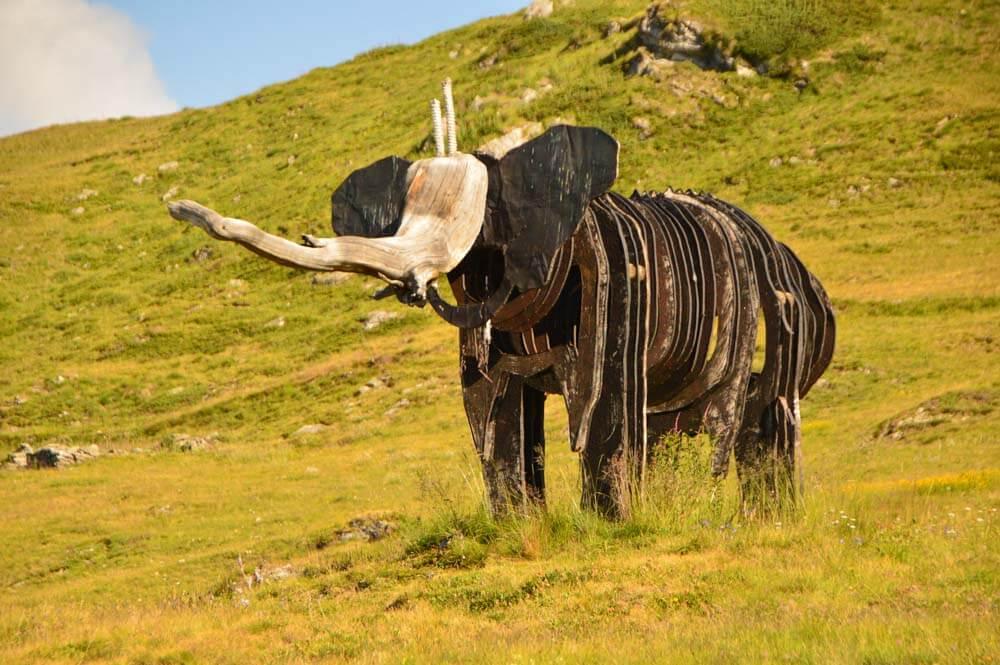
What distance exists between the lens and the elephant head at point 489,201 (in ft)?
Result: 27.3

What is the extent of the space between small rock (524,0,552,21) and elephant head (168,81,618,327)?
6414cm

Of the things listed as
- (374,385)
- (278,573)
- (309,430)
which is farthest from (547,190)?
(374,385)

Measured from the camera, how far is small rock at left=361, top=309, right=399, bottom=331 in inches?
1660

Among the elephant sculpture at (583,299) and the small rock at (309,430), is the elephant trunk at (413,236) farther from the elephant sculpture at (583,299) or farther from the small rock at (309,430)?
the small rock at (309,430)

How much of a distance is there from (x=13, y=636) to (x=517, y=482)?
3790 mm

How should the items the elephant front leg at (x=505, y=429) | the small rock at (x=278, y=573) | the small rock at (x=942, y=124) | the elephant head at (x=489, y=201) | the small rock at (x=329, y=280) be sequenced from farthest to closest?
the small rock at (x=942, y=124)
the small rock at (x=329, y=280)
the small rock at (x=278, y=573)
the elephant front leg at (x=505, y=429)
the elephant head at (x=489, y=201)

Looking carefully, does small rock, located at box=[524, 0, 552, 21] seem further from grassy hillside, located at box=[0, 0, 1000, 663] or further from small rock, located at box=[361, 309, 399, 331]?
small rock, located at box=[361, 309, 399, 331]

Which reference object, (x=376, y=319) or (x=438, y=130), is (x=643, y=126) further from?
(x=438, y=130)

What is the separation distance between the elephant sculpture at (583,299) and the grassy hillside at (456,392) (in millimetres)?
533

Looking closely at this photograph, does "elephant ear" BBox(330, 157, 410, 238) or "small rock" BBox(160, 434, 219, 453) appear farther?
"small rock" BBox(160, 434, 219, 453)

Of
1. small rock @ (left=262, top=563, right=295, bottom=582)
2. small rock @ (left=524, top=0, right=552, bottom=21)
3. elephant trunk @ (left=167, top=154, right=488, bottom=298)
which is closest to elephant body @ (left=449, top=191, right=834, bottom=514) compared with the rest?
elephant trunk @ (left=167, top=154, right=488, bottom=298)

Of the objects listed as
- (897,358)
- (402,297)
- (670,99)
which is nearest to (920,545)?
(402,297)

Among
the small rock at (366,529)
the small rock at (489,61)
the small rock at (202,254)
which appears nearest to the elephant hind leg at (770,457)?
the small rock at (366,529)

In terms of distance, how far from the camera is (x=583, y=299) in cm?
912
